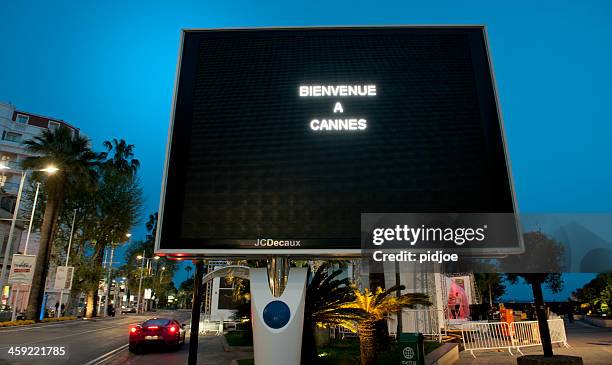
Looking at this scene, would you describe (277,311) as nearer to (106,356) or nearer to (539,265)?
(539,265)

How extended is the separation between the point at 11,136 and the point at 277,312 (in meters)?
70.2

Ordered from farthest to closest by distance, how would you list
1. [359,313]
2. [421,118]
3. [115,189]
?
[115,189] → [359,313] → [421,118]

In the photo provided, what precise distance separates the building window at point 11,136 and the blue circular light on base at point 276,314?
69076mm

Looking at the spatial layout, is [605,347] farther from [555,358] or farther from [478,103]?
[478,103]

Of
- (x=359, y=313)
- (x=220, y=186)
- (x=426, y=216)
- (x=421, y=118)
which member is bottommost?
(x=359, y=313)

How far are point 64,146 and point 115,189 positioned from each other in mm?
8850

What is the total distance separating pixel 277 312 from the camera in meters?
5.97

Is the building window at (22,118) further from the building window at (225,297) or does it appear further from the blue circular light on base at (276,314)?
the blue circular light on base at (276,314)

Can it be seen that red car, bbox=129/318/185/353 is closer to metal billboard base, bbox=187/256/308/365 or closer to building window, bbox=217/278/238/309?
metal billboard base, bbox=187/256/308/365

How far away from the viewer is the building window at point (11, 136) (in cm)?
5992

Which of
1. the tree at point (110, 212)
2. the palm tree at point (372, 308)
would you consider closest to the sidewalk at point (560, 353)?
the palm tree at point (372, 308)

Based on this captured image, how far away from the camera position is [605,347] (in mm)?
14242

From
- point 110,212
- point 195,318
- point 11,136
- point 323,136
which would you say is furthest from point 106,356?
point 11,136

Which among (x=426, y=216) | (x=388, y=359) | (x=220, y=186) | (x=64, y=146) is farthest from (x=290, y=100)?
(x=64, y=146)
